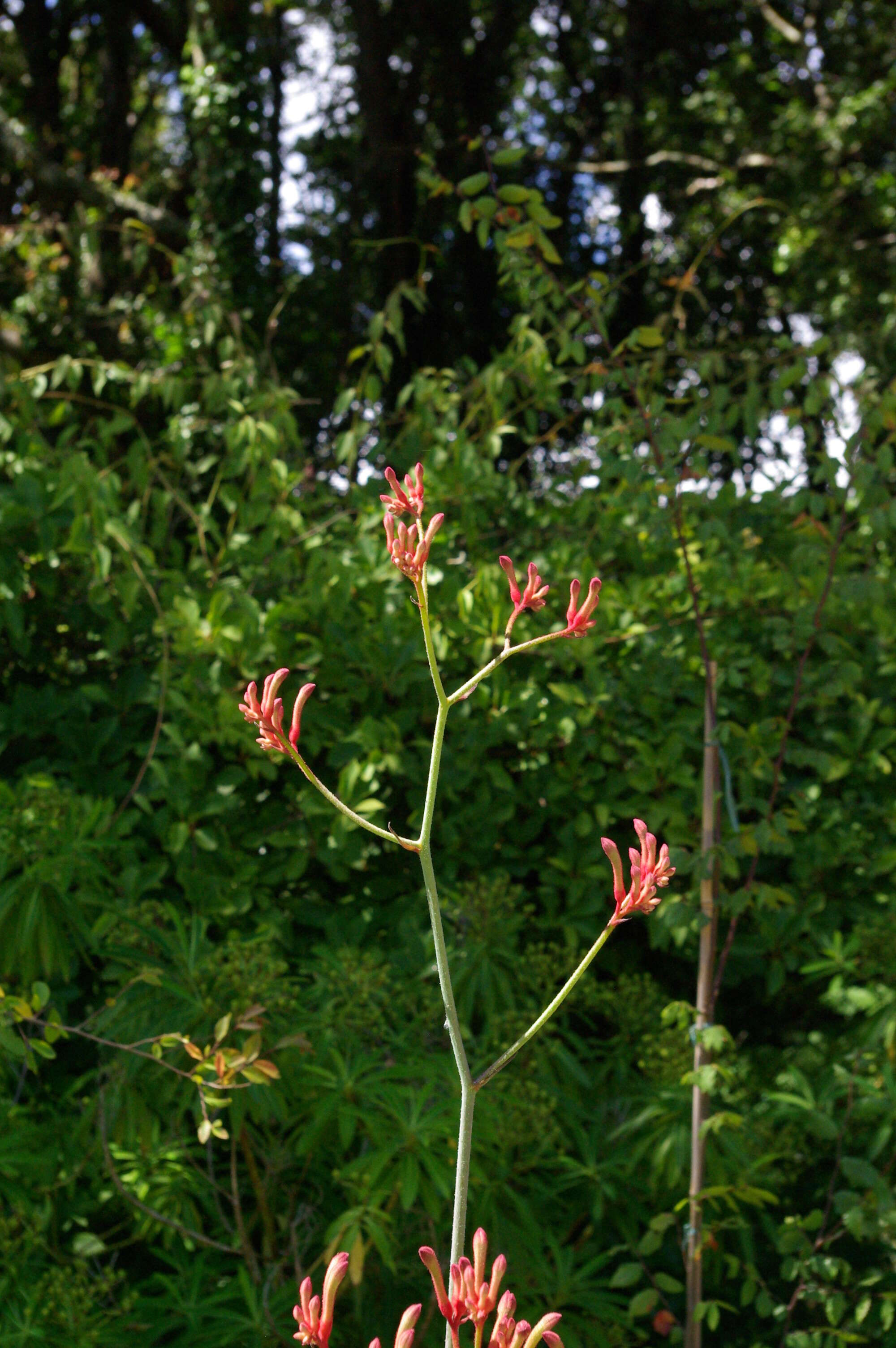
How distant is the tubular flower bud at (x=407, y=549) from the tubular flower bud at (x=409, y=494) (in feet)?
0.04

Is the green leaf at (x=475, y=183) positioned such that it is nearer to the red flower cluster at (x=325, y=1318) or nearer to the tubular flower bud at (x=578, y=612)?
the tubular flower bud at (x=578, y=612)

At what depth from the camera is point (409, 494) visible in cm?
81

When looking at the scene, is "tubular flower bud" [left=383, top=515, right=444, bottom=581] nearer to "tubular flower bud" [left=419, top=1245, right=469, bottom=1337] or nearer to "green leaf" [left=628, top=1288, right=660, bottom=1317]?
"tubular flower bud" [left=419, top=1245, right=469, bottom=1337]

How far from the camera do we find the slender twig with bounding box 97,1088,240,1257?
1.61 meters

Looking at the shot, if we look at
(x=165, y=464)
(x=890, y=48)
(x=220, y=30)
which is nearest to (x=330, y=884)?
(x=165, y=464)

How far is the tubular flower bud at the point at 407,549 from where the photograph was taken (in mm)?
803

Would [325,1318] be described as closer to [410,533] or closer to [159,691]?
[410,533]

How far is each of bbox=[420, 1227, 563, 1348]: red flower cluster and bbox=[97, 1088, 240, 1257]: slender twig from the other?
1.00 meters

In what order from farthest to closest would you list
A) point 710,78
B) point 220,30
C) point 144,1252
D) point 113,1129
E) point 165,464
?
point 710,78 → point 220,30 → point 165,464 → point 144,1252 → point 113,1129

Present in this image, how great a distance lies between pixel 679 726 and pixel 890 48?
6.71 m

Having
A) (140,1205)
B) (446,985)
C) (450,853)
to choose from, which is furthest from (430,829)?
(450,853)

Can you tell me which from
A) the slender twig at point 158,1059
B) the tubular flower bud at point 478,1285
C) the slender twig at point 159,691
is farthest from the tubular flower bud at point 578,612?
the slender twig at point 159,691

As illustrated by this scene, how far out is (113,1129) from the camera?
1752mm

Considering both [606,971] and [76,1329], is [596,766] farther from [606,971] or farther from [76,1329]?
[76,1329]
